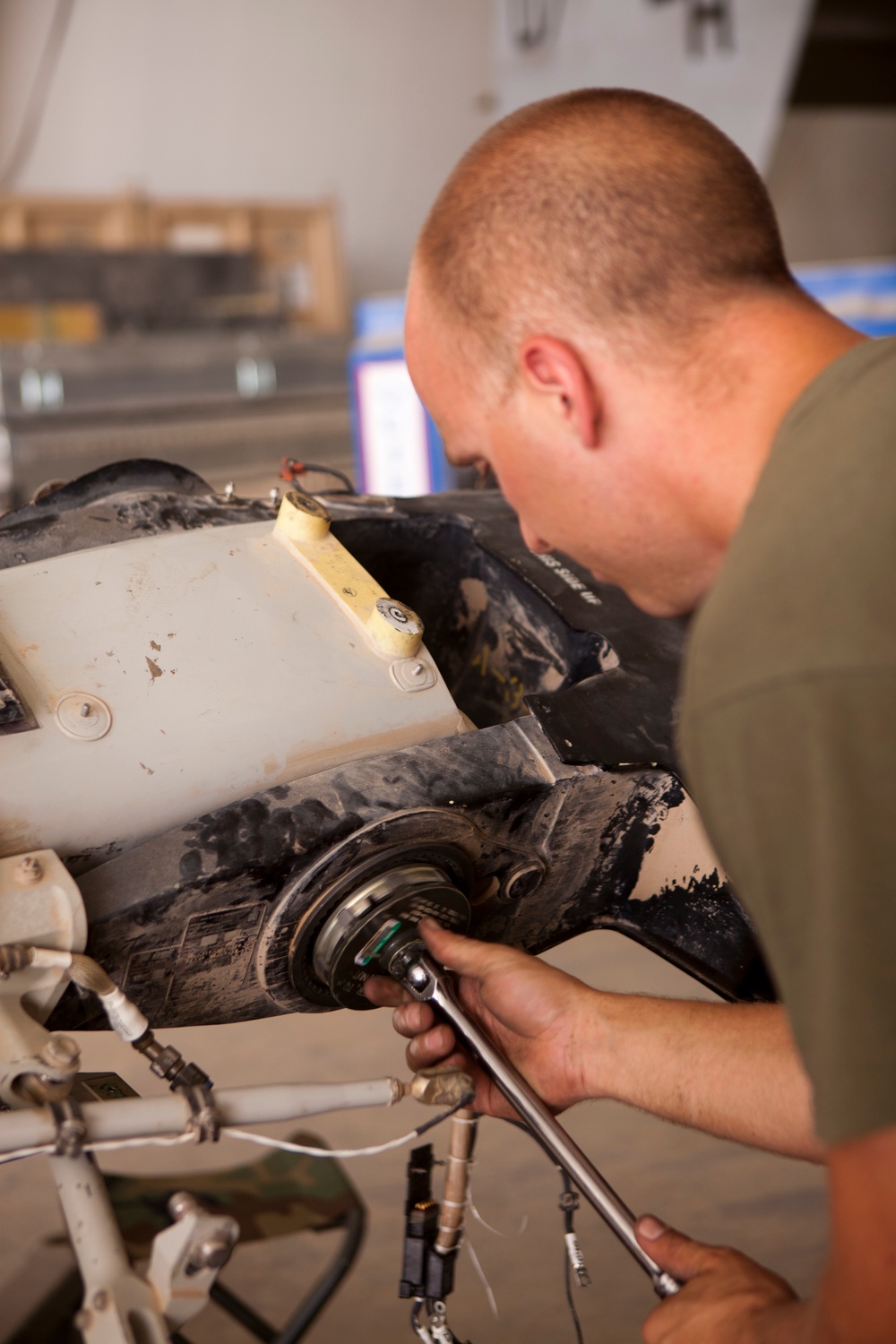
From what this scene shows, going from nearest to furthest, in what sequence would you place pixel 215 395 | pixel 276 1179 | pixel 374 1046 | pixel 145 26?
pixel 276 1179 < pixel 374 1046 < pixel 215 395 < pixel 145 26

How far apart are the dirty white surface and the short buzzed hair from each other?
0.31 m

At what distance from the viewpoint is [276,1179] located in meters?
1.46

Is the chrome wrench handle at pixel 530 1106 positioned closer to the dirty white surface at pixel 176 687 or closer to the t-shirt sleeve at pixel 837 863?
the dirty white surface at pixel 176 687

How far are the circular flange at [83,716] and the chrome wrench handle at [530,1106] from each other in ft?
0.96

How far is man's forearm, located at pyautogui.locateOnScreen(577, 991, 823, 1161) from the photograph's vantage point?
2.91 ft

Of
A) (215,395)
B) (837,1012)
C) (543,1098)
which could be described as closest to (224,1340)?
(543,1098)

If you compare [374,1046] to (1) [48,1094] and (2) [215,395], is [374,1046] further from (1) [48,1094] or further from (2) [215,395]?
(2) [215,395]

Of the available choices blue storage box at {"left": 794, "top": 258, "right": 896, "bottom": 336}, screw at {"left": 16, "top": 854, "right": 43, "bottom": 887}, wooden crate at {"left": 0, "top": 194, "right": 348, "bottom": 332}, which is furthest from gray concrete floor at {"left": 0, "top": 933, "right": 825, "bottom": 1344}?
wooden crate at {"left": 0, "top": 194, "right": 348, "bottom": 332}

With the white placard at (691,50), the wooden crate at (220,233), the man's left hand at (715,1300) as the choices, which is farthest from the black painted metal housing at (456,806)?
the wooden crate at (220,233)

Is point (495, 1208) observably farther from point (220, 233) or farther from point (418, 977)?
point (220, 233)

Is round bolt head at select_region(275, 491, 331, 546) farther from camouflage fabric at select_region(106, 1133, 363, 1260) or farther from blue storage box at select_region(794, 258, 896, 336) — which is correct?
blue storage box at select_region(794, 258, 896, 336)

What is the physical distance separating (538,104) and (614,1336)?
1455 millimetres

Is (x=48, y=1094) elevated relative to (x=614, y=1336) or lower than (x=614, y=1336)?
elevated

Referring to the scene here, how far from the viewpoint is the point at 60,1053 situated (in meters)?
0.74
